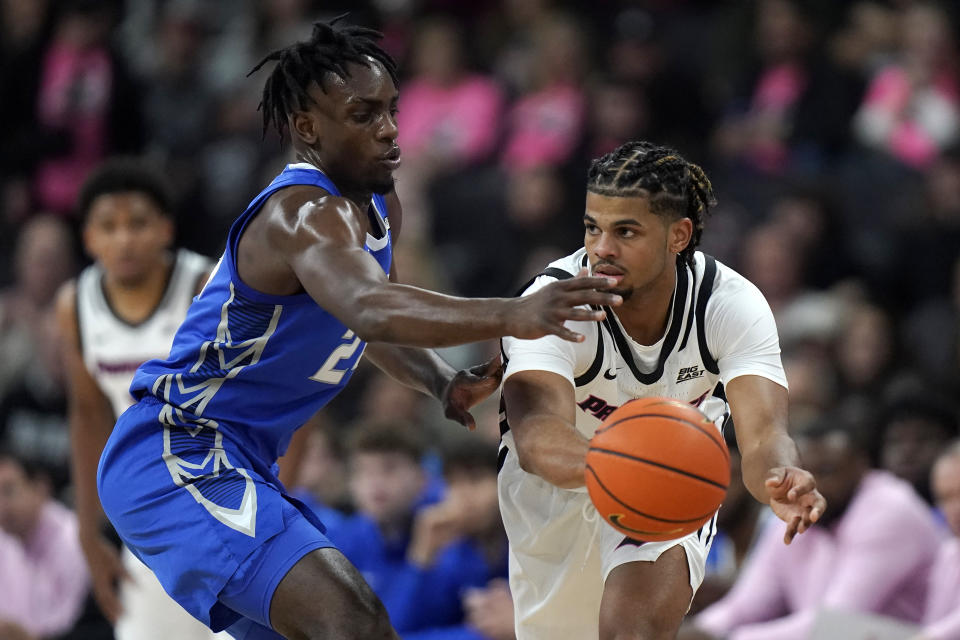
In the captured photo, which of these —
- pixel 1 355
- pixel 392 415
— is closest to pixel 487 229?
→ pixel 392 415

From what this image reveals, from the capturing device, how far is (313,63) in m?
4.78

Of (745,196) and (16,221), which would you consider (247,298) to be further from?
(16,221)

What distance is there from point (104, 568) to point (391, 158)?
9.93 feet

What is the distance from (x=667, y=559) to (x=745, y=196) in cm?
575

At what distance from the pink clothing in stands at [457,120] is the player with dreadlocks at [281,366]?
277 inches

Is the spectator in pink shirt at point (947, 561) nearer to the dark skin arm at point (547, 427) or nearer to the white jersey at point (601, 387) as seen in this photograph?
the white jersey at point (601, 387)

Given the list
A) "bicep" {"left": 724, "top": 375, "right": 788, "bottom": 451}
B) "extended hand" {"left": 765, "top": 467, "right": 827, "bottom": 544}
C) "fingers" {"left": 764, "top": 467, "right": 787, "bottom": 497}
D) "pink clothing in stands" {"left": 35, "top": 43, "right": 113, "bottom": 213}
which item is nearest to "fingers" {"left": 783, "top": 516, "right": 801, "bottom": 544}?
"extended hand" {"left": 765, "top": 467, "right": 827, "bottom": 544}

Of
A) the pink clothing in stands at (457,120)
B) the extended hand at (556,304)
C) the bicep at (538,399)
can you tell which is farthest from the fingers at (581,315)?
the pink clothing in stands at (457,120)

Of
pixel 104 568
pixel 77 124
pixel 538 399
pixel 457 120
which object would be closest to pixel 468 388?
pixel 538 399

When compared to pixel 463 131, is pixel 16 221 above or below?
below

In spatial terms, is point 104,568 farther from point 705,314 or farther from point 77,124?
point 77,124

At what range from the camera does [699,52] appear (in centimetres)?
1184

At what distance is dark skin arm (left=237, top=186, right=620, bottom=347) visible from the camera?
13.0ft

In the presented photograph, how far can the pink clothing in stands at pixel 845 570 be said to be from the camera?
706 cm
